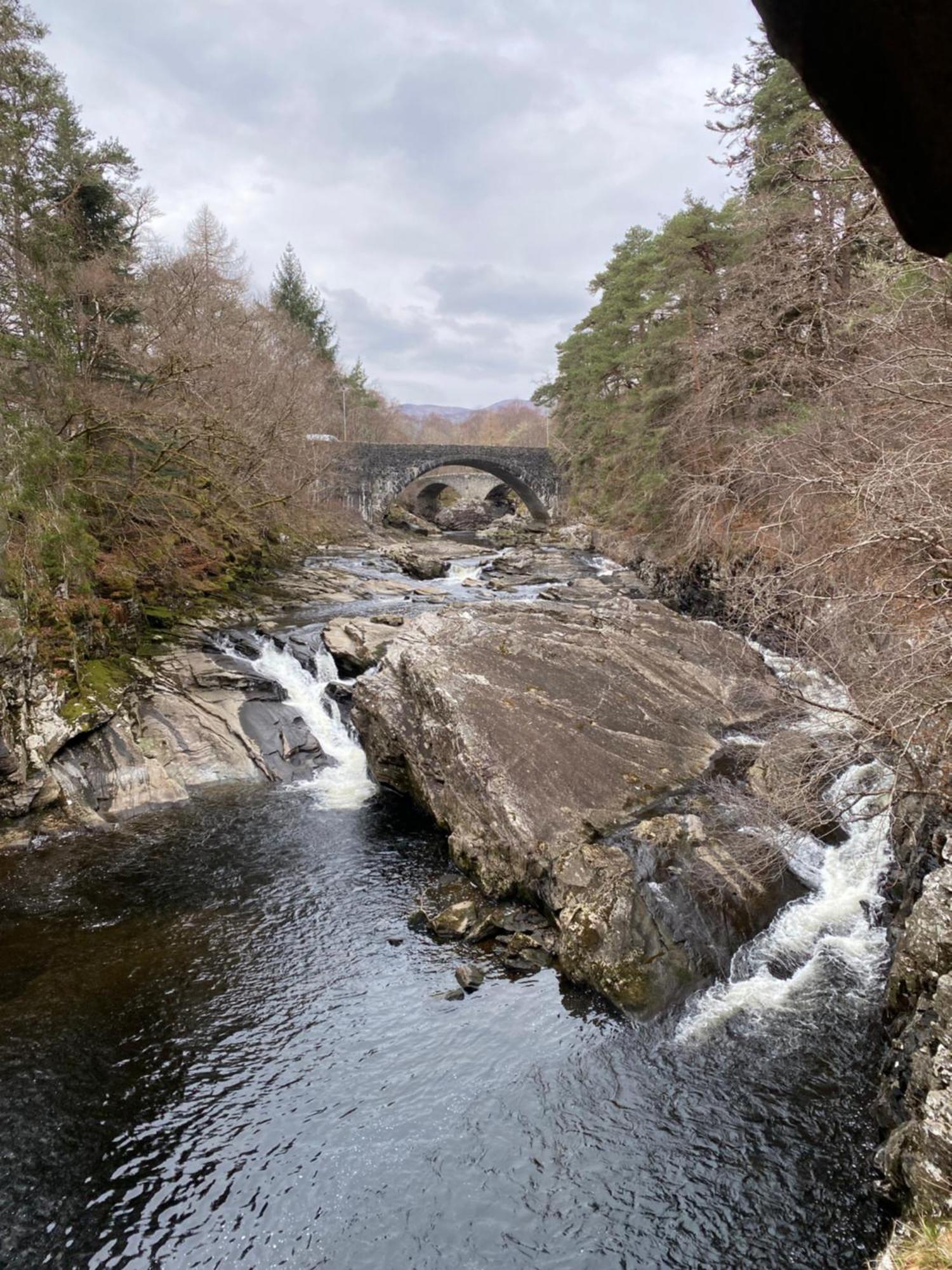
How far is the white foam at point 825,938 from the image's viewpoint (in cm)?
745

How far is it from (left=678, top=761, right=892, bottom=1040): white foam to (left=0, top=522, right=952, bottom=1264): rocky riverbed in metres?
0.03

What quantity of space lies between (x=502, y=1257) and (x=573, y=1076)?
1688 mm

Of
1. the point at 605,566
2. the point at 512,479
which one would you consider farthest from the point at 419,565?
the point at 512,479

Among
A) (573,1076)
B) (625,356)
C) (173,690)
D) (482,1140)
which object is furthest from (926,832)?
(625,356)

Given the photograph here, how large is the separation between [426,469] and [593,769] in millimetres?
41942

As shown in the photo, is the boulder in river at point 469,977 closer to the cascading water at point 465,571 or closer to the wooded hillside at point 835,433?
the wooded hillside at point 835,433

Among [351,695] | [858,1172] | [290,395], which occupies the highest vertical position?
[290,395]

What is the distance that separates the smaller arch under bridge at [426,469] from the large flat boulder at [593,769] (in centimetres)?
3501

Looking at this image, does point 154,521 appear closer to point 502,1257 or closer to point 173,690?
→ point 173,690

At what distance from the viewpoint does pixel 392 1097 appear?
6.70 m

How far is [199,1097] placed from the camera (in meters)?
6.70

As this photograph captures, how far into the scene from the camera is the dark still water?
547cm

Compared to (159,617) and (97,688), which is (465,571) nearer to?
(159,617)

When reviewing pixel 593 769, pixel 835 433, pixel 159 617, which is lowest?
pixel 593 769
